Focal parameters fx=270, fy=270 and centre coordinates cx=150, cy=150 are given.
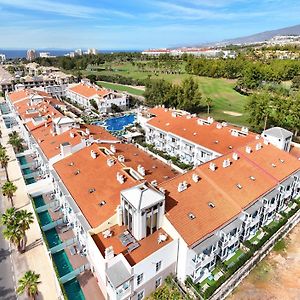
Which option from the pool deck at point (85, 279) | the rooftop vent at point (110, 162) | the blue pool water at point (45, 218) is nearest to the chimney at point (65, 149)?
the blue pool water at point (45, 218)

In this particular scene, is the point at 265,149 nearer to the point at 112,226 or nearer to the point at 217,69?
the point at 112,226

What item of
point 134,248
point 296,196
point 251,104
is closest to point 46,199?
point 134,248

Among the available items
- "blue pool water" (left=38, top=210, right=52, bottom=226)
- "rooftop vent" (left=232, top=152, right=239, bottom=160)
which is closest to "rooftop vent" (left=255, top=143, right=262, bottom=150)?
"rooftop vent" (left=232, top=152, right=239, bottom=160)

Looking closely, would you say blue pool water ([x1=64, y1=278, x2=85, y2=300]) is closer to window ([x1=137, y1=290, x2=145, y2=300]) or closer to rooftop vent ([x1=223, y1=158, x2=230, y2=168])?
window ([x1=137, y1=290, x2=145, y2=300])

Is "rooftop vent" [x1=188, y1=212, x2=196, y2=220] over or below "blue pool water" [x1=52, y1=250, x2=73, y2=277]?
over

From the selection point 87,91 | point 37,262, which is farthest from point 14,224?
point 87,91

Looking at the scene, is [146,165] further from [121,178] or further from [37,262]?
[37,262]
